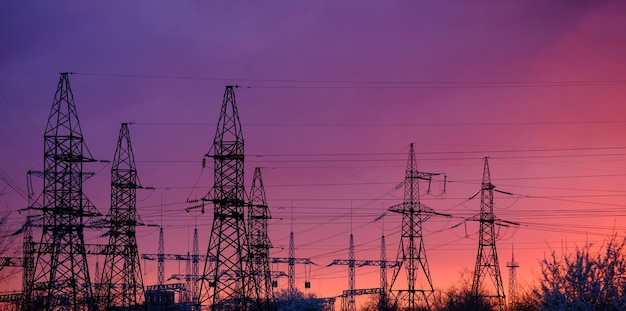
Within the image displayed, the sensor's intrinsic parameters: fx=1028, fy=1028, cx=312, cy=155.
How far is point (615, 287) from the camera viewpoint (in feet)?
218

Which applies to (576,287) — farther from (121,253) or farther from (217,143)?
(121,253)

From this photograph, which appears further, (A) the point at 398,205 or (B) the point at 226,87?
(A) the point at 398,205

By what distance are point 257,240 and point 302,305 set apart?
31.0ft

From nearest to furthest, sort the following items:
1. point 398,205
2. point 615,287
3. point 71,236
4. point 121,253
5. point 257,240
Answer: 1. point 615,287
2. point 71,236
3. point 121,253
4. point 398,205
5. point 257,240

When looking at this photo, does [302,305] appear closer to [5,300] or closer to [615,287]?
[5,300]

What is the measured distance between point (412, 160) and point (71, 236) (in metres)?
38.0

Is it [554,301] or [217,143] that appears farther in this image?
[217,143]

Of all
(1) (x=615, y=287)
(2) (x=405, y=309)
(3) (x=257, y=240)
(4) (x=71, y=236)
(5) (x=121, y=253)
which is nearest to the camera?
(1) (x=615, y=287)

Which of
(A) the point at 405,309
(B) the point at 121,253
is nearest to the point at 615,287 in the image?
(B) the point at 121,253

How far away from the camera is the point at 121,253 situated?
10012cm

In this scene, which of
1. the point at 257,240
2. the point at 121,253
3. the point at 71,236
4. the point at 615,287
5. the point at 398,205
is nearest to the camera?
the point at 615,287

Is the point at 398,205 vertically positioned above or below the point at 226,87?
below

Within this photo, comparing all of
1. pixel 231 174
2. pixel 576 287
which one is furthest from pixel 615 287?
pixel 231 174

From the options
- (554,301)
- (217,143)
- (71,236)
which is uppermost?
(217,143)
